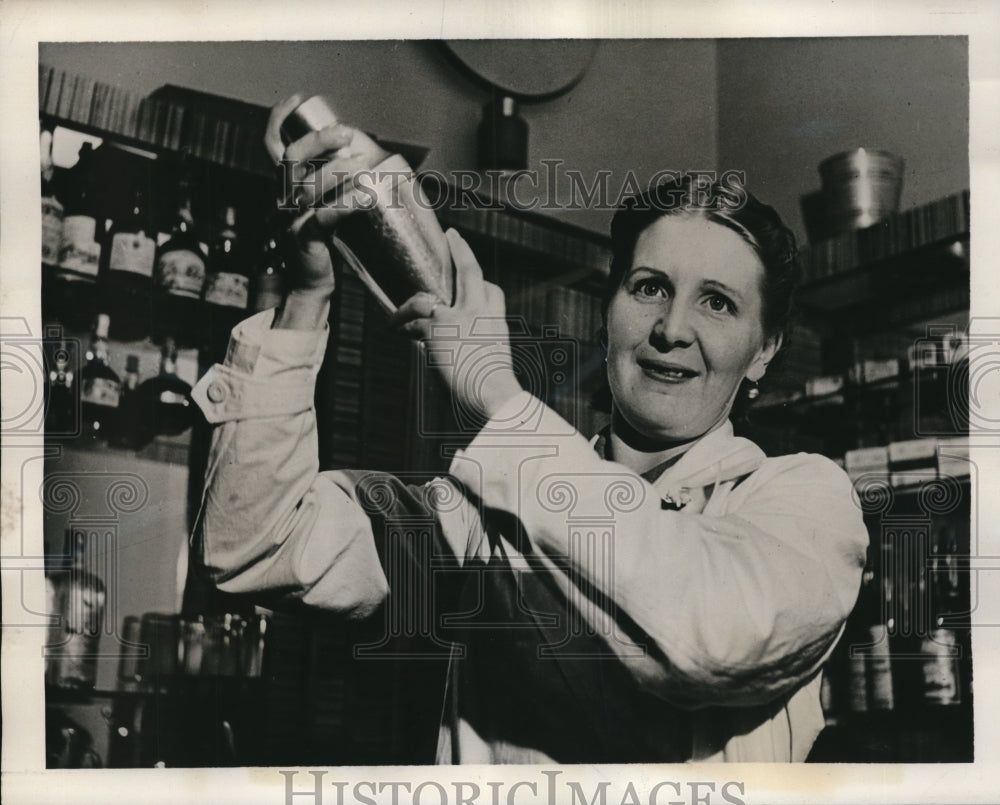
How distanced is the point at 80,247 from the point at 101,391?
1.03ft

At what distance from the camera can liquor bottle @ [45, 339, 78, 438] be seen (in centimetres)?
238

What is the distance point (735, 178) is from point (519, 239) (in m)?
0.48

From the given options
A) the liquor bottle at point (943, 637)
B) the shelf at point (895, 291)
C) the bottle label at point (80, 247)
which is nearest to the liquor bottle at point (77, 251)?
the bottle label at point (80, 247)

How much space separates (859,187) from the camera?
7.86 ft

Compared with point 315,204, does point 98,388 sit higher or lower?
lower

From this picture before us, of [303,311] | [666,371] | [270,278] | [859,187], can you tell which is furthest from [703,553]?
[270,278]

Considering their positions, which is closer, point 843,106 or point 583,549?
point 583,549

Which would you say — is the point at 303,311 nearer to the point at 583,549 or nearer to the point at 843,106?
the point at 583,549

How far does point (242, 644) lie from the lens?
234 centimetres

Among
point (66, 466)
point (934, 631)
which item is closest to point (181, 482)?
point (66, 466)

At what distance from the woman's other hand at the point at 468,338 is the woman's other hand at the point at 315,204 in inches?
7.2

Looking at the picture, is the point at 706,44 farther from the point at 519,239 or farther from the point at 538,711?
the point at 538,711

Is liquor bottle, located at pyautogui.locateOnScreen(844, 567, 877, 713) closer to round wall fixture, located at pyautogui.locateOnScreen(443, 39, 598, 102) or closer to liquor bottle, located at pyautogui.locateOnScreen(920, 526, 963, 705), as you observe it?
liquor bottle, located at pyautogui.locateOnScreen(920, 526, 963, 705)

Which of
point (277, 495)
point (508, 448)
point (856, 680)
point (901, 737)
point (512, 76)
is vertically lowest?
point (901, 737)
